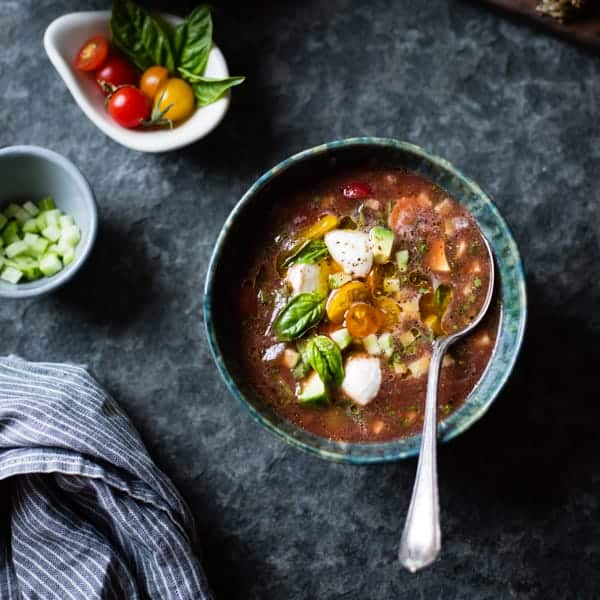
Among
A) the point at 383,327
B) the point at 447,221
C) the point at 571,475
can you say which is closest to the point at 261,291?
the point at 383,327

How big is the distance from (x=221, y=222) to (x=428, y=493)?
123 cm

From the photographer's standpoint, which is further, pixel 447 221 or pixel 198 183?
pixel 198 183

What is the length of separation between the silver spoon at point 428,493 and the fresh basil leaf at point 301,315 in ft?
1.21

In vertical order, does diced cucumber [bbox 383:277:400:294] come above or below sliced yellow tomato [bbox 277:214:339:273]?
below

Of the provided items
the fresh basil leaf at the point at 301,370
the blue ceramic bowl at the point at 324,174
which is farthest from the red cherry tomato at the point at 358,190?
the fresh basil leaf at the point at 301,370

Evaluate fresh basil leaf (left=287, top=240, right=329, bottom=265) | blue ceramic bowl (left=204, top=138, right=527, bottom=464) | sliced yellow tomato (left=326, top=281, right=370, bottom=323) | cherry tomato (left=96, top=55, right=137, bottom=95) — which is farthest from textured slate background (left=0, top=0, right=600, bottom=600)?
sliced yellow tomato (left=326, top=281, right=370, bottom=323)

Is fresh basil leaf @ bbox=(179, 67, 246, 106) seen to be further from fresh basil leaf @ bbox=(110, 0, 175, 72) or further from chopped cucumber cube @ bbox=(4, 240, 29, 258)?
chopped cucumber cube @ bbox=(4, 240, 29, 258)

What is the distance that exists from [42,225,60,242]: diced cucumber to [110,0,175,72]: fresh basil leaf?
0.63m

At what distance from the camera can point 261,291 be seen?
283 centimetres

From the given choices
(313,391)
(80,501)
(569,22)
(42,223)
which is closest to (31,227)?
(42,223)

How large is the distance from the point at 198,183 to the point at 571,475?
63.2 inches

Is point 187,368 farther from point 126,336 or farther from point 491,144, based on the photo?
point 491,144

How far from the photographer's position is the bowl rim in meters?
2.93

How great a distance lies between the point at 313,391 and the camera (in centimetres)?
274
